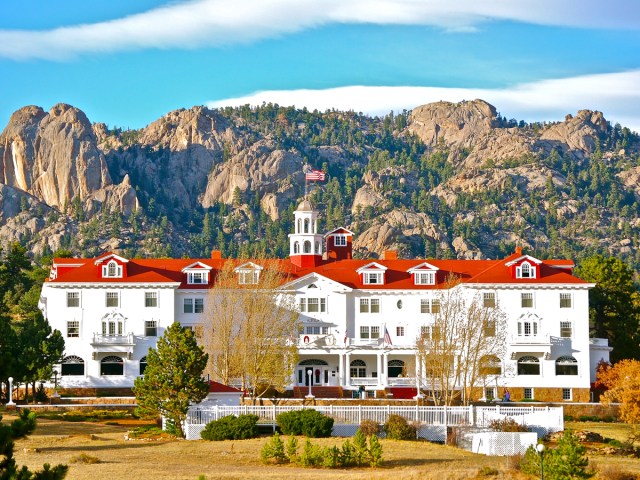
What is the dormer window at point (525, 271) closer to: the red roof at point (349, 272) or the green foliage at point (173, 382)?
the red roof at point (349, 272)

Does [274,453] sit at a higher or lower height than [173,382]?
lower

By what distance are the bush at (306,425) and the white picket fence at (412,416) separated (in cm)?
176

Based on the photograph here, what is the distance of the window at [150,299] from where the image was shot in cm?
10462

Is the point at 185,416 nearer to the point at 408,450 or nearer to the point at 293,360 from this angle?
the point at 408,450

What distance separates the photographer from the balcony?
337 feet

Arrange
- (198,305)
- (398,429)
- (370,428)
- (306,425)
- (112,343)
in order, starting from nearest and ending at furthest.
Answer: (306,425)
(370,428)
(398,429)
(112,343)
(198,305)

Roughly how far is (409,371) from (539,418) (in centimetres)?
3079

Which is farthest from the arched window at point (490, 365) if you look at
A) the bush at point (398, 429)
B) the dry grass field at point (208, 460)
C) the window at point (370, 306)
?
the dry grass field at point (208, 460)

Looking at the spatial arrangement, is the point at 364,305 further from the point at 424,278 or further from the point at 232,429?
the point at 232,429

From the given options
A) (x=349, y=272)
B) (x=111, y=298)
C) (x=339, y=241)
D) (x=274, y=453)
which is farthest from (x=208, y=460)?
(x=339, y=241)

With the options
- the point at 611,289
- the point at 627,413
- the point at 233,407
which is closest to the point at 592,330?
the point at 611,289

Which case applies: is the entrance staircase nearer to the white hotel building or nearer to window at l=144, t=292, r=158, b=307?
the white hotel building

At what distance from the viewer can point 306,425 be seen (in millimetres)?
63812

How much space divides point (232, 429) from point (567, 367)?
4574cm
